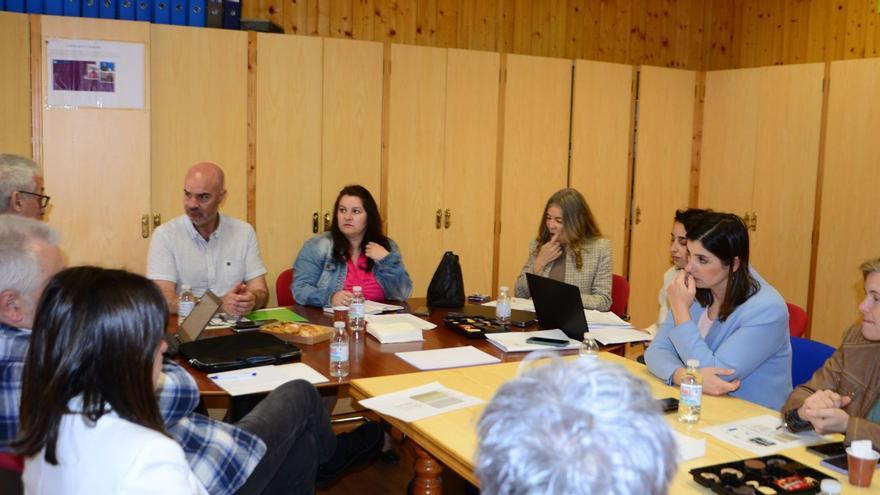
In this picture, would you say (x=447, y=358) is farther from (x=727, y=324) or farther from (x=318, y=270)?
(x=318, y=270)

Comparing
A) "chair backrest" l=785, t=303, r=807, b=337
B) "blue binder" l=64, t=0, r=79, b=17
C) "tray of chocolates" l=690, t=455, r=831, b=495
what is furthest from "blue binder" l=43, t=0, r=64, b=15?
"tray of chocolates" l=690, t=455, r=831, b=495

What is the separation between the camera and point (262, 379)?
273cm

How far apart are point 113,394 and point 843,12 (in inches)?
239

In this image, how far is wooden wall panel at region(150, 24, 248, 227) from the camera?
4.77m

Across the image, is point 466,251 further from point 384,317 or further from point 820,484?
point 820,484

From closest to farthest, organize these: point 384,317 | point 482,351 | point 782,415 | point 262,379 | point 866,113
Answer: point 782,415 → point 262,379 → point 482,351 → point 384,317 → point 866,113

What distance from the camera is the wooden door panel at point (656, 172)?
6160 millimetres

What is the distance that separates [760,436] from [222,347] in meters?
1.81

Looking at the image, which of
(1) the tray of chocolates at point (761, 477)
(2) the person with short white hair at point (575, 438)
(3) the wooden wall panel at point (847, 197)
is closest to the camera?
(2) the person with short white hair at point (575, 438)

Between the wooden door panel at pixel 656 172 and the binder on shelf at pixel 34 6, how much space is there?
397 cm

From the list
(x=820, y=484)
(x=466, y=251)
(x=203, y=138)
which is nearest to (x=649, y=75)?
(x=466, y=251)

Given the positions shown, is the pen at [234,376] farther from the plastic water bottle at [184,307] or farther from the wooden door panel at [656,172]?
the wooden door panel at [656,172]

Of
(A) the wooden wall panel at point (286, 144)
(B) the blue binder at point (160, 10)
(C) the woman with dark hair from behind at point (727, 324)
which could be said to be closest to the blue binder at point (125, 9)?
(B) the blue binder at point (160, 10)

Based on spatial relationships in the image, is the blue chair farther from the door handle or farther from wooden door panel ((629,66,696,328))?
the door handle
